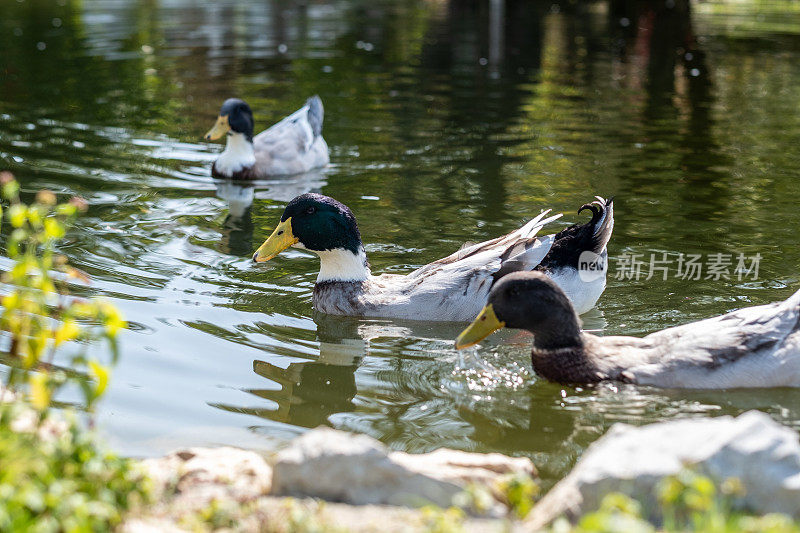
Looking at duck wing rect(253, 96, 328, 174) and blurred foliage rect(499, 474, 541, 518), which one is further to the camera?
duck wing rect(253, 96, 328, 174)

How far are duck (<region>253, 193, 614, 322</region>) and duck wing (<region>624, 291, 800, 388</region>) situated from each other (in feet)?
4.96

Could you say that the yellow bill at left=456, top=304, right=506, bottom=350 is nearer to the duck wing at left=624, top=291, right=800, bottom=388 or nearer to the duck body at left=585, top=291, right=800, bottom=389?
the duck body at left=585, top=291, right=800, bottom=389

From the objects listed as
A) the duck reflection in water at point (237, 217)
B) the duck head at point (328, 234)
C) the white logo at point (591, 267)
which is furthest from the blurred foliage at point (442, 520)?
the duck reflection in water at point (237, 217)

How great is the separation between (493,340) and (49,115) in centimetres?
1025

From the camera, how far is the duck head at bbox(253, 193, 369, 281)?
8.23 m

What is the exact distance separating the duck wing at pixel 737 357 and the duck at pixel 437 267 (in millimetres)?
1512

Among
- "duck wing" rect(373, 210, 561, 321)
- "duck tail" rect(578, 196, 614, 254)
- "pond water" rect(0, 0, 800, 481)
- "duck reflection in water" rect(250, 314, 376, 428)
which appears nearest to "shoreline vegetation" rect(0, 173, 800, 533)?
"pond water" rect(0, 0, 800, 481)

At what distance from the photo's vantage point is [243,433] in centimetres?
579

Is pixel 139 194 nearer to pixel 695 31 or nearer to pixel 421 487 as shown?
pixel 421 487

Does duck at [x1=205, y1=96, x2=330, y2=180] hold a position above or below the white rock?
below

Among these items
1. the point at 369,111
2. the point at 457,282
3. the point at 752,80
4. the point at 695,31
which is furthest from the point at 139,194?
the point at 695,31

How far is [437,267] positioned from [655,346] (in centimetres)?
209

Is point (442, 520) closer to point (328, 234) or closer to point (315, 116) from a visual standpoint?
point (328, 234)

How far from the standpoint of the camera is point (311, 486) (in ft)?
14.1
